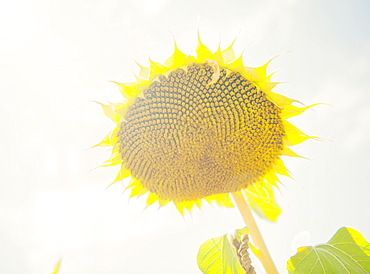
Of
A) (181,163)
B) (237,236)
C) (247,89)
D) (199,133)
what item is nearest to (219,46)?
(247,89)

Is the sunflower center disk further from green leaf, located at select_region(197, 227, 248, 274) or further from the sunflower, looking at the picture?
green leaf, located at select_region(197, 227, 248, 274)

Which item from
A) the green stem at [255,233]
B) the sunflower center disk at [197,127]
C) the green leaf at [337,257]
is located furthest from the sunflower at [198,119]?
the green leaf at [337,257]

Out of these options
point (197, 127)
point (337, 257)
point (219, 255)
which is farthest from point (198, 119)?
point (337, 257)

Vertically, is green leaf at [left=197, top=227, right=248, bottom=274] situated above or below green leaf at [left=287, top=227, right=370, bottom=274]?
above

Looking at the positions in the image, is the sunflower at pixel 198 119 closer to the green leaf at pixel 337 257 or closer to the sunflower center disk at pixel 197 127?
the sunflower center disk at pixel 197 127

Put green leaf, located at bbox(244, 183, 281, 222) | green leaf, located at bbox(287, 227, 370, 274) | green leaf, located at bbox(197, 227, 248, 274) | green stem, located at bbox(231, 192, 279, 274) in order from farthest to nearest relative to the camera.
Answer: green leaf, located at bbox(244, 183, 281, 222) → green stem, located at bbox(231, 192, 279, 274) → green leaf, located at bbox(197, 227, 248, 274) → green leaf, located at bbox(287, 227, 370, 274)

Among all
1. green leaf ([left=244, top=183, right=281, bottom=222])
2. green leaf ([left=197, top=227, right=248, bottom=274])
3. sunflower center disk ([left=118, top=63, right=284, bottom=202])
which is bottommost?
green leaf ([left=197, top=227, right=248, bottom=274])

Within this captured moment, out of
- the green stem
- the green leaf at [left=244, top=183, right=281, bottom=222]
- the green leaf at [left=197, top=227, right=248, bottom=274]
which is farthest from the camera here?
the green leaf at [left=244, top=183, right=281, bottom=222]

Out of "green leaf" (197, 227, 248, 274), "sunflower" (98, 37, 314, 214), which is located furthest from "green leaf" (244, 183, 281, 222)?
"green leaf" (197, 227, 248, 274)

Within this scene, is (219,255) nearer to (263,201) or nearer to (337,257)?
(337,257)
